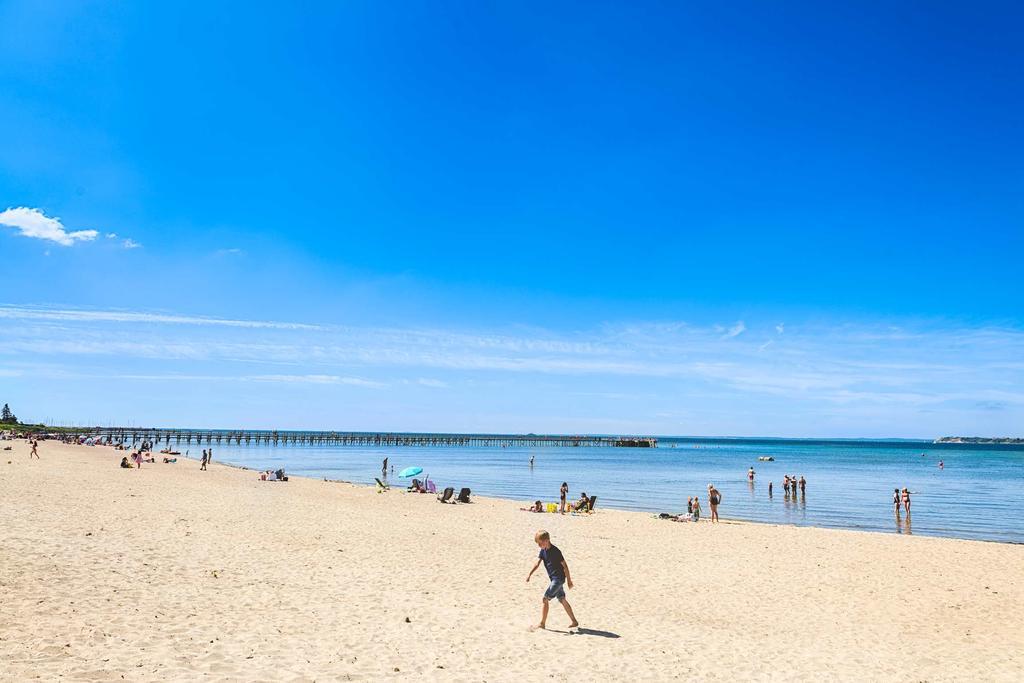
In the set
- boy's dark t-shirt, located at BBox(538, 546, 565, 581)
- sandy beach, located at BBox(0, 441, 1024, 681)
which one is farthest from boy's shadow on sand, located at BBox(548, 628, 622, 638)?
boy's dark t-shirt, located at BBox(538, 546, 565, 581)

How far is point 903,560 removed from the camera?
54.4ft

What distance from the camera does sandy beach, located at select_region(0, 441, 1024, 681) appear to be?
775 centimetres

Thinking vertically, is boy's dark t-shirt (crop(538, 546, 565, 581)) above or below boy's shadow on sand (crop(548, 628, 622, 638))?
above

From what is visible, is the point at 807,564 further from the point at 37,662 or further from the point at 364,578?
the point at 37,662

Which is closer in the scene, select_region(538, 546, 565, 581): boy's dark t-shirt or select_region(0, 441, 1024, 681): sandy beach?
select_region(0, 441, 1024, 681): sandy beach

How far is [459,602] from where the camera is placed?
11.0 metres

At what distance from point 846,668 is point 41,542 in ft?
45.5

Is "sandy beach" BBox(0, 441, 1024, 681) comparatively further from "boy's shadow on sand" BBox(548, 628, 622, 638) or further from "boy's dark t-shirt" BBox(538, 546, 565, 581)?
"boy's dark t-shirt" BBox(538, 546, 565, 581)

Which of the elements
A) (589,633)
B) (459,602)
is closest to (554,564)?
(589,633)

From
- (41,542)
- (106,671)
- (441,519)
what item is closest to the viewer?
(106,671)

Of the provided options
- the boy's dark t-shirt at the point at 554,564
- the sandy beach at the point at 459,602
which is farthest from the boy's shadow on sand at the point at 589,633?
the boy's dark t-shirt at the point at 554,564

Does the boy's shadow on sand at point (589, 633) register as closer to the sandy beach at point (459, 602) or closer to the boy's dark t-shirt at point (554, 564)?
the sandy beach at point (459, 602)

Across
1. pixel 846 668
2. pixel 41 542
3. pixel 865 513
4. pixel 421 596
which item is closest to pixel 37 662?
pixel 421 596

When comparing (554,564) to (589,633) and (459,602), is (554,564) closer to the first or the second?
(589,633)
